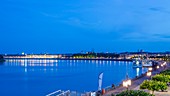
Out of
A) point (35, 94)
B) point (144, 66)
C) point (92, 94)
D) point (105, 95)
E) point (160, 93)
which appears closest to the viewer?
point (92, 94)

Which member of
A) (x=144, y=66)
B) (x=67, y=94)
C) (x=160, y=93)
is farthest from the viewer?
(x=144, y=66)

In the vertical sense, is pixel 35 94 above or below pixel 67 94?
below

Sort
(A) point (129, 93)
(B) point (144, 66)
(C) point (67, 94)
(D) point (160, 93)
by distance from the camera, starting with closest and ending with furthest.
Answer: (A) point (129, 93) → (C) point (67, 94) → (D) point (160, 93) → (B) point (144, 66)

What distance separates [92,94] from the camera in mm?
20984

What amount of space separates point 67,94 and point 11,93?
46.3 metres

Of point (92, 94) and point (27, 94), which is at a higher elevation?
point (92, 94)

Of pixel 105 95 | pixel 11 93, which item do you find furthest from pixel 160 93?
pixel 11 93

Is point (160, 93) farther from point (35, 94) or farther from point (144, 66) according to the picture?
point (144, 66)

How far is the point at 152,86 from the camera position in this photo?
21781 millimetres

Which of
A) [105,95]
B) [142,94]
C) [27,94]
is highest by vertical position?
[142,94]

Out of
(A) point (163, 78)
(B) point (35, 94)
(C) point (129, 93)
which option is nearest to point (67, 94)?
(C) point (129, 93)

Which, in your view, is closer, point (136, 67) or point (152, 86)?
point (152, 86)

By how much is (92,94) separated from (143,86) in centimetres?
331

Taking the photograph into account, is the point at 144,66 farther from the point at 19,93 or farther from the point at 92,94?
the point at 92,94
